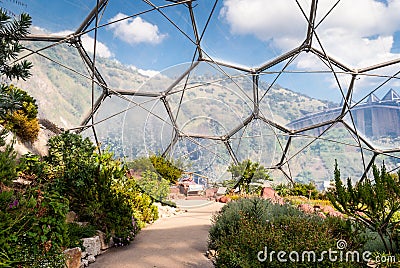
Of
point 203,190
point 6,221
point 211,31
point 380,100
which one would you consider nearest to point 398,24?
point 380,100

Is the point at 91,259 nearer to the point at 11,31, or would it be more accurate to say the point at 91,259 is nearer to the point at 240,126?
the point at 11,31

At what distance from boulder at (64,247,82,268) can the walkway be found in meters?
0.51

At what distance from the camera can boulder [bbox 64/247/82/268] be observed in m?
5.74

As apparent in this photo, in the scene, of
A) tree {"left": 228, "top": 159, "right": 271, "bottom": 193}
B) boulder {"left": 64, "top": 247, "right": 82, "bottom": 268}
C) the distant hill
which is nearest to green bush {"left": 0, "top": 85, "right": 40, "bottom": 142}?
the distant hill

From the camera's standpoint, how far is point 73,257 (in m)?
5.91

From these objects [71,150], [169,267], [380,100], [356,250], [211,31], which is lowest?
[169,267]

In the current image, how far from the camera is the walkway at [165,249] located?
21.4 feet

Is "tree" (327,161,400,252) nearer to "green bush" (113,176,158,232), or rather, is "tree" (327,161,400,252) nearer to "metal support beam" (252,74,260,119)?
"green bush" (113,176,158,232)

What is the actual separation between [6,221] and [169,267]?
9.27ft

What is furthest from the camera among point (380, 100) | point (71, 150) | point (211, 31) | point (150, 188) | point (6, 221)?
point (380, 100)

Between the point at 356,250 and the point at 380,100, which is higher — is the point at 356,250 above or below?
below

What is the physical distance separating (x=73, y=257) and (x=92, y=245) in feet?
3.36

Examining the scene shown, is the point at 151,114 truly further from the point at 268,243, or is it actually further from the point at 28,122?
the point at 268,243

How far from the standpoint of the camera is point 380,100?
45.0 feet
